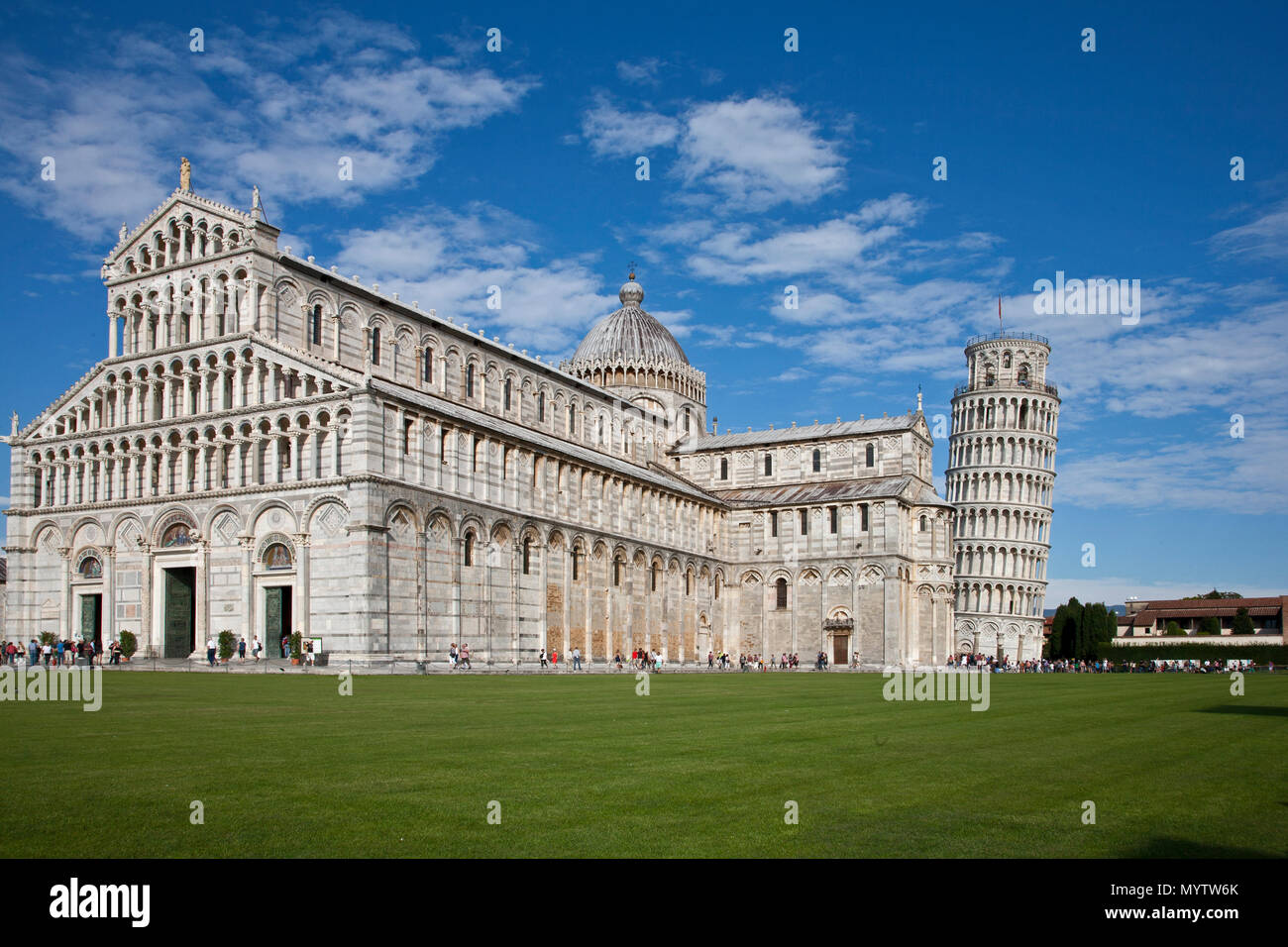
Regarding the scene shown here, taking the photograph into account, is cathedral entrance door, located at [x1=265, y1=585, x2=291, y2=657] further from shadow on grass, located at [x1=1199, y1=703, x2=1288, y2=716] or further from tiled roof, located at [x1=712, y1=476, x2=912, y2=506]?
tiled roof, located at [x1=712, y1=476, x2=912, y2=506]

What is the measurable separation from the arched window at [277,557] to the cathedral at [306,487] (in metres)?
0.09

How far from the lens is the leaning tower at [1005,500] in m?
116

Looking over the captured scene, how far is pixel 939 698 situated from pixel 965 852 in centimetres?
2160

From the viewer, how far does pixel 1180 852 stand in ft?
29.9

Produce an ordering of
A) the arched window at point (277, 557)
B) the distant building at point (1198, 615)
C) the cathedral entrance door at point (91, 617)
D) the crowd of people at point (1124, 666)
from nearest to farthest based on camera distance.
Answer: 1. the arched window at point (277, 557)
2. the cathedral entrance door at point (91, 617)
3. the crowd of people at point (1124, 666)
4. the distant building at point (1198, 615)

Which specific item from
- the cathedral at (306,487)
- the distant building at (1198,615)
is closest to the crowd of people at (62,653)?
the cathedral at (306,487)

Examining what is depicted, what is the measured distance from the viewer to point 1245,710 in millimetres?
25641

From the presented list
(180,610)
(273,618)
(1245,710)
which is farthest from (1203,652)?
(180,610)

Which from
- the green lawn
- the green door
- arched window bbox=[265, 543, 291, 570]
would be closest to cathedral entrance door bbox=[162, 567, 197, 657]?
the green door

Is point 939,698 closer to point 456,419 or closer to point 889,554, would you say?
point 456,419

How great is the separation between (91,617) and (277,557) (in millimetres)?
12774

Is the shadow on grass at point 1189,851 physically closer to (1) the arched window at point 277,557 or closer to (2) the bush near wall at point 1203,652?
(1) the arched window at point 277,557

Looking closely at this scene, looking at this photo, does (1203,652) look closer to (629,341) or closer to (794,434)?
(794,434)
